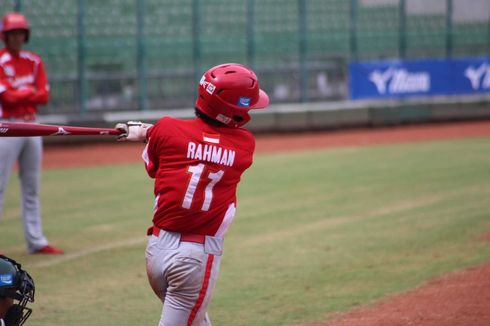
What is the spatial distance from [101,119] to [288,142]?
4018mm

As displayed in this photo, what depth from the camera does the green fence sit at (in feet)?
64.3

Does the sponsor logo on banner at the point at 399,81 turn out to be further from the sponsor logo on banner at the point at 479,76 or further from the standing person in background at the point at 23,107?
the standing person in background at the point at 23,107

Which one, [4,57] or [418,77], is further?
[418,77]

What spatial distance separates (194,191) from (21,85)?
4.70m

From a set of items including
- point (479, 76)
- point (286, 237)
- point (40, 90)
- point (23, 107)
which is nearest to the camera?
point (23, 107)

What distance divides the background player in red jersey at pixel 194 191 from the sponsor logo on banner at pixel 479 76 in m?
19.6

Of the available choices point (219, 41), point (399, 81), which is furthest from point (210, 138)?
point (399, 81)

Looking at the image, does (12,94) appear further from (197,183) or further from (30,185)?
(197,183)

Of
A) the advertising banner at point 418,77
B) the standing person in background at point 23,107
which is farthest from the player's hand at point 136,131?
the advertising banner at point 418,77

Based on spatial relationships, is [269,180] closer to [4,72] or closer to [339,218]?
[339,218]

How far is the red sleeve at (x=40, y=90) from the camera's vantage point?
877cm

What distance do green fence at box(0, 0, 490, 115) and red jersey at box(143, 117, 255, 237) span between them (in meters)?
14.7

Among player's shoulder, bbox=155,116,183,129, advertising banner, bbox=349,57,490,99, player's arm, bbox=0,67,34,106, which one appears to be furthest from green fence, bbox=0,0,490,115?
player's shoulder, bbox=155,116,183,129

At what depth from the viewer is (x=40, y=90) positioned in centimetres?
890
